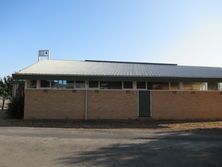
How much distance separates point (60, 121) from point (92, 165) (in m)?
15.7

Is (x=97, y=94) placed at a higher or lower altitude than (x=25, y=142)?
higher

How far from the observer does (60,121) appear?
25.5 meters

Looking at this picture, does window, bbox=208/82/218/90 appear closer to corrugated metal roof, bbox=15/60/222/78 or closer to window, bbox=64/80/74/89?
corrugated metal roof, bbox=15/60/222/78

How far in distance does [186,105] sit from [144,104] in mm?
3061

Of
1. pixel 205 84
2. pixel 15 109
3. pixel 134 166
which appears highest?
pixel 205 84

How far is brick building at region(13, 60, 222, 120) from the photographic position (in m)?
26.4

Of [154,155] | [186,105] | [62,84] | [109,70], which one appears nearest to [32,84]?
[62,84]

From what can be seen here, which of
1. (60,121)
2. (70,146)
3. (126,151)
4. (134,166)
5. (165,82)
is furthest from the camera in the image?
(165,82)

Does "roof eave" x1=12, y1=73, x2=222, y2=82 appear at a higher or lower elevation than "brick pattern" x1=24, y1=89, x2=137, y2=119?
higher

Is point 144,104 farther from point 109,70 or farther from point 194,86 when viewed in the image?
point 194,86

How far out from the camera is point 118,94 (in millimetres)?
27156

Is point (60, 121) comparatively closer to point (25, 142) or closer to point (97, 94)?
point (97, 94)

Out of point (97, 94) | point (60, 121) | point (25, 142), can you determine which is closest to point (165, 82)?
point (97, 94)

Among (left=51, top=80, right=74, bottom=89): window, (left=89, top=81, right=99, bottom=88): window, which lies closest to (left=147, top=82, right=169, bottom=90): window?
(left=89, top=81, right=99, bottom=88): window
